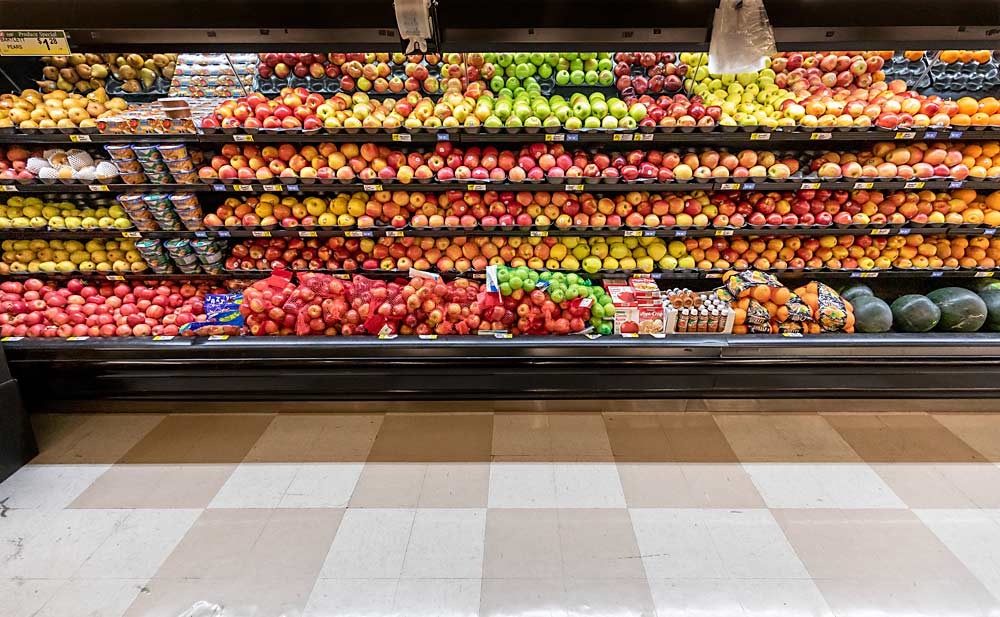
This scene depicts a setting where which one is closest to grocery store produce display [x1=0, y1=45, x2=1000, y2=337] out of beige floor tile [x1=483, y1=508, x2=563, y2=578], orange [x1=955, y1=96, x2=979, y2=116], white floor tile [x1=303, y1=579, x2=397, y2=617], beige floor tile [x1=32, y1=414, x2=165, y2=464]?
orange [x1=955, y1=96, x2=979, y2=116]

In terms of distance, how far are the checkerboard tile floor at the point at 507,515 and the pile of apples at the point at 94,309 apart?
0.59 m

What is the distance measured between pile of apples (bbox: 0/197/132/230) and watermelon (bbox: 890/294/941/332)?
5453 mm

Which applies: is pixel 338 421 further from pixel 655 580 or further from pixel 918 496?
pixel 918 496

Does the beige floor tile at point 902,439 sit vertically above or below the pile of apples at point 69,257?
below

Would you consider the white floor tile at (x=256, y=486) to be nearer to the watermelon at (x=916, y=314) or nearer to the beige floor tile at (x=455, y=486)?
the beige floor tile at (x=455, y=486)

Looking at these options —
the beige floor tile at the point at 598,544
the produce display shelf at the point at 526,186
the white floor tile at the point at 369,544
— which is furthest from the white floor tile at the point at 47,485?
the beige floor tile at the point at 598,544

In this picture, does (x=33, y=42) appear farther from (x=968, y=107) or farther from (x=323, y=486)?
(x=968, y=107)

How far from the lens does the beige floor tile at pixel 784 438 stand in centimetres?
233

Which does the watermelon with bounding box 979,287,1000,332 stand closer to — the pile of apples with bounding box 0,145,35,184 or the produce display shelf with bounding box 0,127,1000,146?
the produce display shelf with bounding box 0,127,1000,146

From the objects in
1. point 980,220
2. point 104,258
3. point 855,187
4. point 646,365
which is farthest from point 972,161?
point 104,258

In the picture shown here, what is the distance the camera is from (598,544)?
5.91 feet

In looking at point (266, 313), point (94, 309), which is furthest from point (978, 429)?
point (94, 309)

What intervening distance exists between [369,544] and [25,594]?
1.32 metres

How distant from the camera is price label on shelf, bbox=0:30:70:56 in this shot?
207 centimetres
